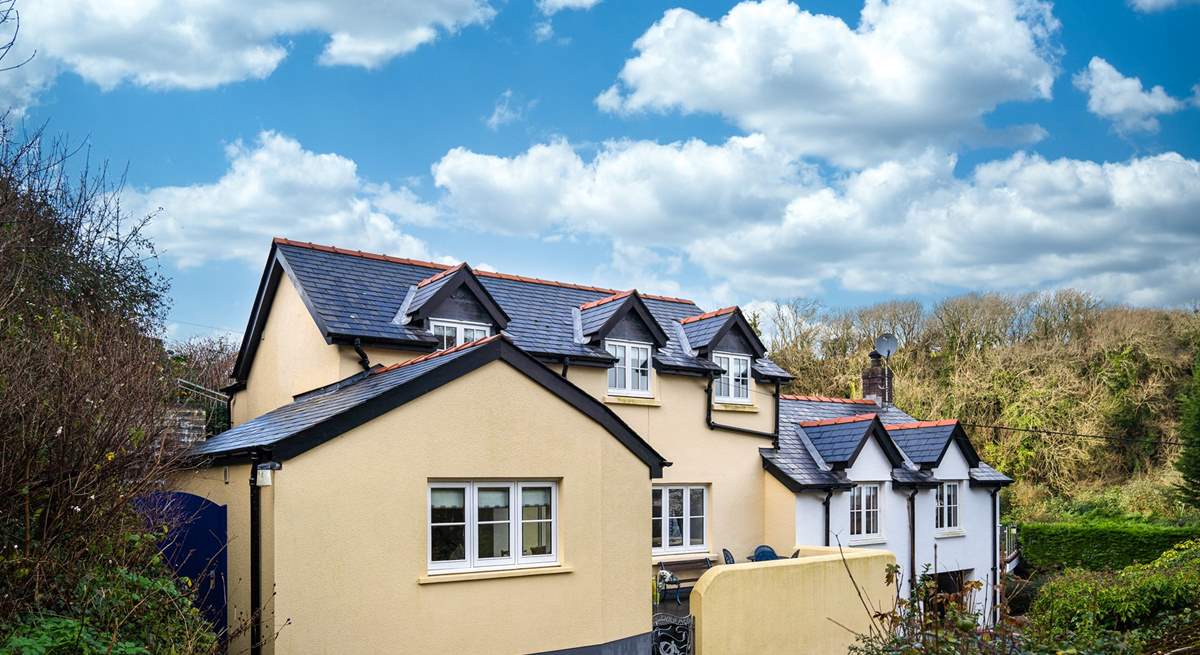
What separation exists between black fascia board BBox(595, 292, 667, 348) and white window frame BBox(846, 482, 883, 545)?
699 cm

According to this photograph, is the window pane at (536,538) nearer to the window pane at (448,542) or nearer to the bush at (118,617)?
the window pane at (448,542)

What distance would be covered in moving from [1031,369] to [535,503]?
33.3 meters

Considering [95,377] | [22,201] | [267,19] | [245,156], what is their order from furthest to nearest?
[245,156] < [267,19] < [22,201] < [95,377]

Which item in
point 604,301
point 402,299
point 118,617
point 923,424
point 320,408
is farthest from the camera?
point 923,424

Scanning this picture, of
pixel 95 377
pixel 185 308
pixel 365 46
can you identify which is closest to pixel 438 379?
pixel 95 377

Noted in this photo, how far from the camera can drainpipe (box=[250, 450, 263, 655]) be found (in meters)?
12.1

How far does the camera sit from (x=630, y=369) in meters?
21.5

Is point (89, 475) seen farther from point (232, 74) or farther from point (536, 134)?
point (536, 134)

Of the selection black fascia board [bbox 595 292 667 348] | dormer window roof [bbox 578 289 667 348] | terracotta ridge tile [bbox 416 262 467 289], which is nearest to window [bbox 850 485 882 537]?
black fascia board [bbox 595 292 667 348]

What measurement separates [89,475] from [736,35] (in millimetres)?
14627

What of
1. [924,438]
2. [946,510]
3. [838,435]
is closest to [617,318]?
[838,435]

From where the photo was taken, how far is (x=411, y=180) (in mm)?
23766

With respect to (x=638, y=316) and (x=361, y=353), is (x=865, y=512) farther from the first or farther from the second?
(x=361, y=353)

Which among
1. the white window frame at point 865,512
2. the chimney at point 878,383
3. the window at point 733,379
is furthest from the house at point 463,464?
the chimney at point 878,383
